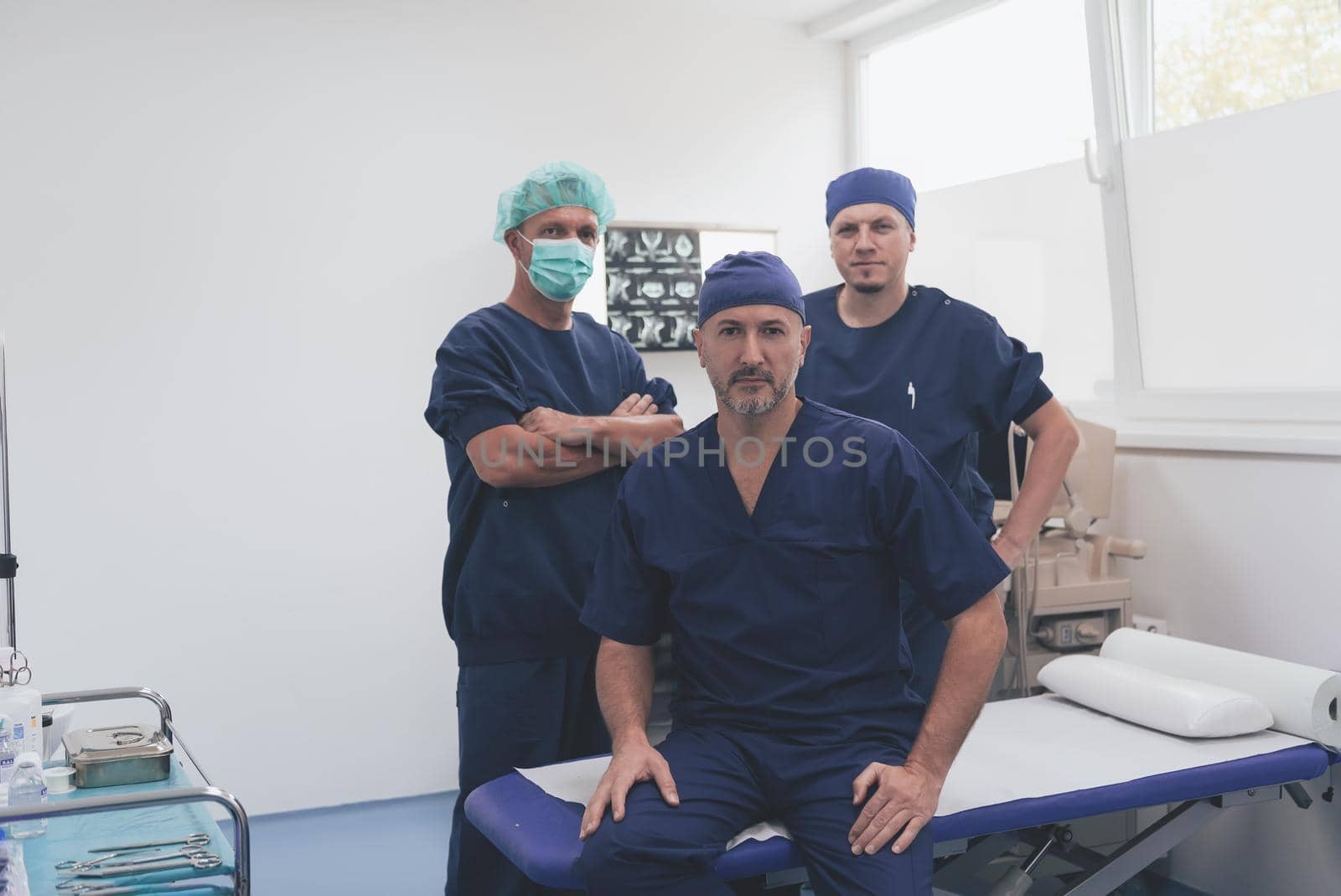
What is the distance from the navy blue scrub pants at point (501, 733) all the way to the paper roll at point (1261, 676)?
1.23 meters

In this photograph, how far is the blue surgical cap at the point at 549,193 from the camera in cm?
219

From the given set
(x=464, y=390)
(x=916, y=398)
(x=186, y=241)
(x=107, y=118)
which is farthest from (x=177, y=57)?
(x=916, y=398)

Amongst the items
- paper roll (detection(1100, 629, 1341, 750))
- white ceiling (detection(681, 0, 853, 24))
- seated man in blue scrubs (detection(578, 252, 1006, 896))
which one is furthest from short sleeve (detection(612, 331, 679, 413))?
white ceiling (detection(681, 0, 853, 24))

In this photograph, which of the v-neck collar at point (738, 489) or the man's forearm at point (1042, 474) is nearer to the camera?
the v-neck collar at point (738, 489)

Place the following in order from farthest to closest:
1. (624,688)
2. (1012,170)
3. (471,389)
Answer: (1012,170), (471,389), (624,688)

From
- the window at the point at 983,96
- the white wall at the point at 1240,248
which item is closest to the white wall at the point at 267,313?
the window at the point at 983,96

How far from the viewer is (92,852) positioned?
1480mm

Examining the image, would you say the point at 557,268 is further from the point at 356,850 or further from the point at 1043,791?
the point at 356,850

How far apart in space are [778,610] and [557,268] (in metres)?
0.75

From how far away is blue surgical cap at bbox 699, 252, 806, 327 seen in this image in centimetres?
179

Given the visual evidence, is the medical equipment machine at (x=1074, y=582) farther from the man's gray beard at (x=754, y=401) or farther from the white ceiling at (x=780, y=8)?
the white ceiling at (x=780, y=8)

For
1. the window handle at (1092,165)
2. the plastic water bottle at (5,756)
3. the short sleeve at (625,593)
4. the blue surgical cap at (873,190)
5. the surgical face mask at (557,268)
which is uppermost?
the window handle at (1092,165)

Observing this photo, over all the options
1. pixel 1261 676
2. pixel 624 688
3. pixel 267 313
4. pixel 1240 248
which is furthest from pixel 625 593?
pixel 267 313

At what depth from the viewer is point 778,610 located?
177 centimetres
